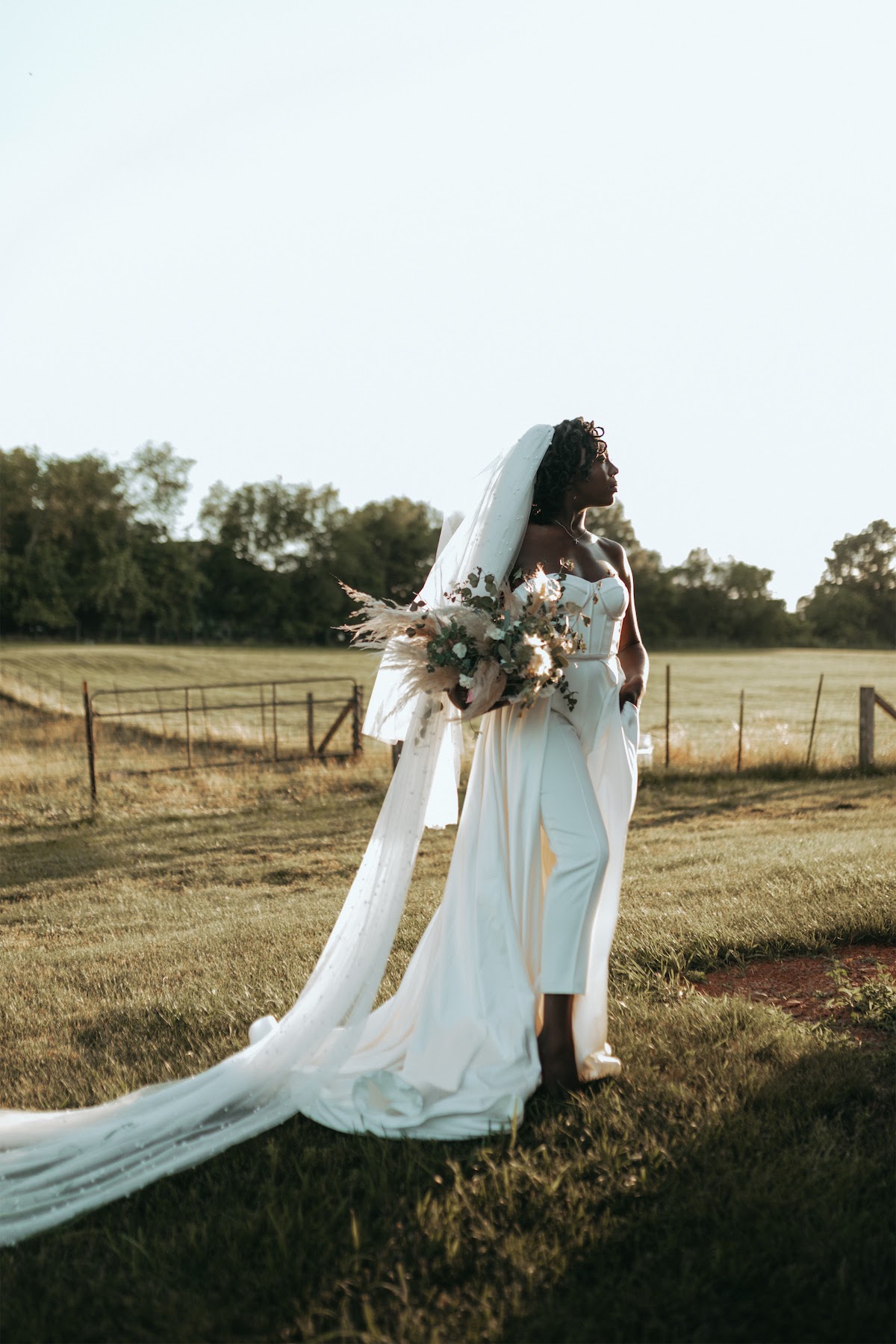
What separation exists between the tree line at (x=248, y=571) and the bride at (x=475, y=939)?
67470mm

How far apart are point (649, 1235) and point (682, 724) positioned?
2954 centimetres

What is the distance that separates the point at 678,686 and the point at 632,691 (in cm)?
4355

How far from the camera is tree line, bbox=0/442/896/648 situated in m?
69.4

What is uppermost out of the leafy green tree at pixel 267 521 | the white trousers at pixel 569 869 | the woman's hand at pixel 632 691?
the leafy green tree at pixel 267 521

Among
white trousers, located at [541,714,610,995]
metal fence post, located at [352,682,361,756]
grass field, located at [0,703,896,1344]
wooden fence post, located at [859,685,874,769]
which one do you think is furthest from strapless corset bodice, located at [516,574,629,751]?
wooden fence post, located at [859,685,874,769]

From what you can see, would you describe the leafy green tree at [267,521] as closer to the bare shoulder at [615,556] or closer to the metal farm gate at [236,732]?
the metal farm gate at [236,732]

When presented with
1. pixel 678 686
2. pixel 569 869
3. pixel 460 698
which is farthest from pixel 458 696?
pixel 678 686

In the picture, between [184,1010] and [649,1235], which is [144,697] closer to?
[184,1010]

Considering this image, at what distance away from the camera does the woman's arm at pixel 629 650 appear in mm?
4719

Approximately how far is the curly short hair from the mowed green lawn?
463 inches

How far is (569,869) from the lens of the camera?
13.3 ft

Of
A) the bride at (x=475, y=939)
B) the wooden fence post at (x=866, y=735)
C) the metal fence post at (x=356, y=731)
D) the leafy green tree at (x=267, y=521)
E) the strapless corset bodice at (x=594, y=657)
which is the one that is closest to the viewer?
the bride at (x=475, y=939)

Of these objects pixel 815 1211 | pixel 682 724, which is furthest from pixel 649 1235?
pixel 682 724

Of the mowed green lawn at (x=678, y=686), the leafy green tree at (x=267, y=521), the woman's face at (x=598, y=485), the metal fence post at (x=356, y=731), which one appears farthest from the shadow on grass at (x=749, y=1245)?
the leafy green tree at (x=267, y=521)
